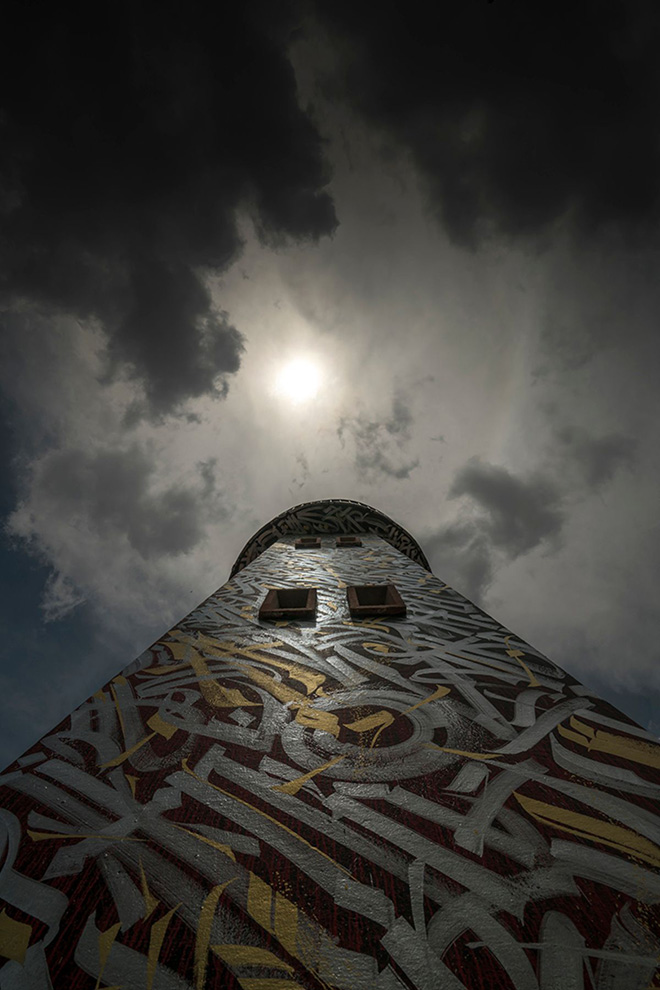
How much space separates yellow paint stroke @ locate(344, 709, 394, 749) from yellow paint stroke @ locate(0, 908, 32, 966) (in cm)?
164

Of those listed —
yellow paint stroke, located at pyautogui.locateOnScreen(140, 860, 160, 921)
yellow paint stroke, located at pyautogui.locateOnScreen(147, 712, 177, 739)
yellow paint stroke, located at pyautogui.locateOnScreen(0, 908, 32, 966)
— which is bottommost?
yellow paint stroke, located at pyautogui.locateOnScreen(0, 908, 32, 966)

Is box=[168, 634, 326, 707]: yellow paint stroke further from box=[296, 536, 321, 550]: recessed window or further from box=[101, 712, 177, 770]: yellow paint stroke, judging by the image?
box=[296, 536, 321, 550]: recessed window

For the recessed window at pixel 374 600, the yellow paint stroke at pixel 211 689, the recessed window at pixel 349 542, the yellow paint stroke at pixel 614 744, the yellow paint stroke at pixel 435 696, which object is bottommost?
the yellow paint stroke at pixel 211 689

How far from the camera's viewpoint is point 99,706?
109 inches

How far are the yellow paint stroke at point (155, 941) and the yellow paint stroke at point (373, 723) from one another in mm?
1259

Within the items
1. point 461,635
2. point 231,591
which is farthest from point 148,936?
point 231,591

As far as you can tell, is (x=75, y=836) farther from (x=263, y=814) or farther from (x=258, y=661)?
(x=258, y=661)

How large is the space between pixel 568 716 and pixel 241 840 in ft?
6.66

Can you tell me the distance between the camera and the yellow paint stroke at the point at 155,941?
4.42 ft

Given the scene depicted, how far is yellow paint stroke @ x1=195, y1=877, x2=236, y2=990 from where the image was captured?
4.39 feet

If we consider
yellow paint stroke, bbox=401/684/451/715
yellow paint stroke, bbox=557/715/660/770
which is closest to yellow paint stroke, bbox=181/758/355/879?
yellow paint stroke, bbox=401/684/451/715

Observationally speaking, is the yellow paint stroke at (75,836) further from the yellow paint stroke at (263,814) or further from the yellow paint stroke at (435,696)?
the yellow paint stroke at (435,696)

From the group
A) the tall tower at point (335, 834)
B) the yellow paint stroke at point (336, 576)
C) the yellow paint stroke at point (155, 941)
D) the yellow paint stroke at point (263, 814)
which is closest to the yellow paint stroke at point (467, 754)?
the tall tower at point (335, 834)

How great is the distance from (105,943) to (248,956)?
507 mm
